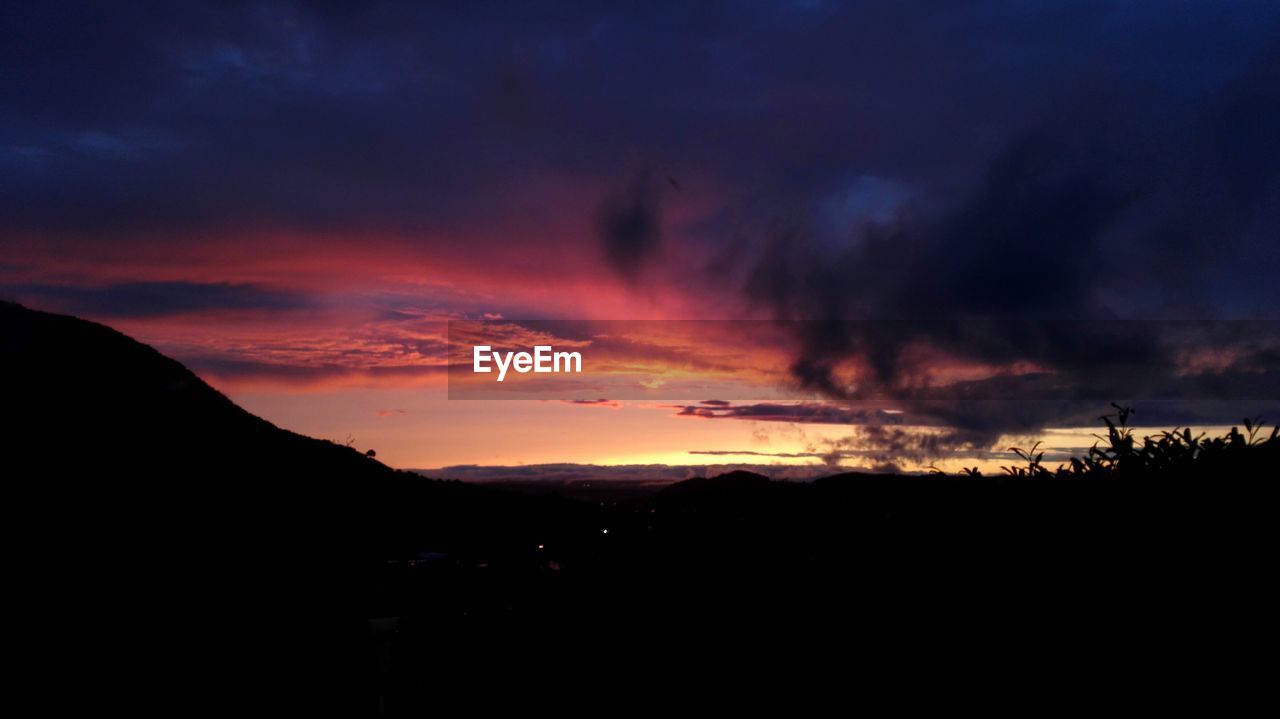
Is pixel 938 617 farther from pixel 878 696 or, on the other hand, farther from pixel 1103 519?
pixel 1103 519

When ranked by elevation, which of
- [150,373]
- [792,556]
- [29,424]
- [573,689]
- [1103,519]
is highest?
[150,373]

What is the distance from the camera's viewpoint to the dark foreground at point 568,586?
591 centimetres

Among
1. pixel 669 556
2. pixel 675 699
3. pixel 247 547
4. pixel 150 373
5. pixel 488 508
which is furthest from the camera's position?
pixel 488 508

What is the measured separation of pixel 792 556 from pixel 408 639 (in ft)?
12.6

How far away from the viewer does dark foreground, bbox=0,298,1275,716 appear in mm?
5914

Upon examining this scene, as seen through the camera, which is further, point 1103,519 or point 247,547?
point 247,547

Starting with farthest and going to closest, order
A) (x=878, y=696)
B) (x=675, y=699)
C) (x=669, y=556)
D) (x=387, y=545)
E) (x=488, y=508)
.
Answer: (x=488, y=508)
(x=387, y=545)
(x=669, y=556)
(x=675, y=699)
(x=878, y=696)

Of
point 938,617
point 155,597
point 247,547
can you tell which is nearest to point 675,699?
point 938,617

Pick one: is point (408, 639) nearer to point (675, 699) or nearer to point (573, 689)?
point (573, 689)

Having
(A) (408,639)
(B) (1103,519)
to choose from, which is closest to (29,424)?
(A) (408,639)

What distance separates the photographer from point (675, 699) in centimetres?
690

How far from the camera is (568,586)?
9.49 metres

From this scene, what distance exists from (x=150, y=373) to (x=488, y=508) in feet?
27.9

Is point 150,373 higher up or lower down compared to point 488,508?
higher up
